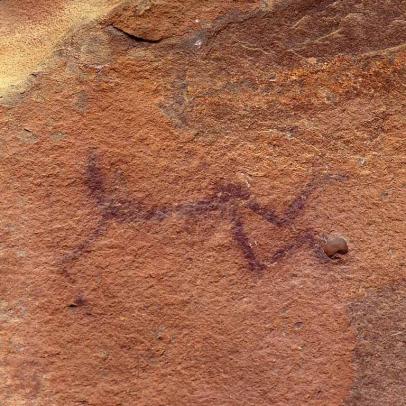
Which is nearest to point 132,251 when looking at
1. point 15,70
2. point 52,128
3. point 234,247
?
point 234,247

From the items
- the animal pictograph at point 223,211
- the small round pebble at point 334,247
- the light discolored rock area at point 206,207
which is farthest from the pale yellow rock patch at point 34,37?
the small round pebble at point 334,247

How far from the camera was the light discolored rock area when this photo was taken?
1.52 metres

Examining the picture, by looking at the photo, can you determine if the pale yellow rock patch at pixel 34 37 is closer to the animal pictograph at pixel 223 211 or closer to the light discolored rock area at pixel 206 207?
the light discolored rock area at pixel 206 207

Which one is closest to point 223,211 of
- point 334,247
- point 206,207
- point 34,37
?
point 206,207

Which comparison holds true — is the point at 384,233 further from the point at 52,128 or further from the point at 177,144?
the point at 52,128

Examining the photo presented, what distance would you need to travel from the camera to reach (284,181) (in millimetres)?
1586

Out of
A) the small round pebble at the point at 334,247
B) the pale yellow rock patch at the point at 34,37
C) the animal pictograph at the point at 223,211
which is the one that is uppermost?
the pale yellow rock patch at the point at 34,37

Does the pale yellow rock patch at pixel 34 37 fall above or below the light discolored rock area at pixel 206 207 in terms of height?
above

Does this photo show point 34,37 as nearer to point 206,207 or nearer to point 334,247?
point 206,207

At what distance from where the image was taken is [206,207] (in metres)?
1.57

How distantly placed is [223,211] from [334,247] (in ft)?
0.75

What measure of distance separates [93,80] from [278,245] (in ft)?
1.68

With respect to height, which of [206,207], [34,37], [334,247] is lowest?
[334,247]

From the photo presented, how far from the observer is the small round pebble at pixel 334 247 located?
1.55 metres
